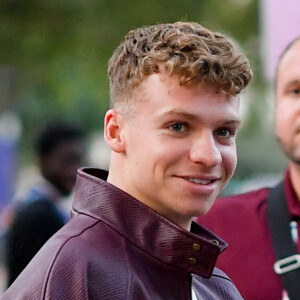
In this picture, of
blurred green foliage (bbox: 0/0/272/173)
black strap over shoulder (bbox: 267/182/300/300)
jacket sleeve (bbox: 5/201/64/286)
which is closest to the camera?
black strap over shoulder (bbox: 267/182/300/300)

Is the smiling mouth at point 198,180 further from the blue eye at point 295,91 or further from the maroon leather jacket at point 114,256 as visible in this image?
the blue eye at point 295,91

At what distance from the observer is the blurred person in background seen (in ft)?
18.6

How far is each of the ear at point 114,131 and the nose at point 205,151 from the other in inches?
8.0

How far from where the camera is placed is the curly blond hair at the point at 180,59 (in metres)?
2.64

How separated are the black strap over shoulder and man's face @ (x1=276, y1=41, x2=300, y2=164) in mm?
197

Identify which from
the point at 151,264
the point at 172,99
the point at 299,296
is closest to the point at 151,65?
the point at 172,99

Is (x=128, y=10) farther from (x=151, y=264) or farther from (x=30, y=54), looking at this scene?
(x=151, y=264)

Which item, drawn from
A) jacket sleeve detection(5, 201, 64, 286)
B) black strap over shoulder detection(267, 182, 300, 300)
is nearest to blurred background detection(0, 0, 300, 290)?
jacket sleeve detection(5, 201, 64, 286)

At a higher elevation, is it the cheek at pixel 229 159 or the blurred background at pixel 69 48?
the blurred background at pixel 69 48

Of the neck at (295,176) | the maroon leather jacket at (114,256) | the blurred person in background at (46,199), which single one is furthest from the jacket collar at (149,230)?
the blurred person in background at (46,199)

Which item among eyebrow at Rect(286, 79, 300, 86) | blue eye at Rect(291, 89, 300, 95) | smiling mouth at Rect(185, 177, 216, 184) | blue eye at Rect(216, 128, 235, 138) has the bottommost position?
smiling mouth at Rect(185, 177, 216, 184)

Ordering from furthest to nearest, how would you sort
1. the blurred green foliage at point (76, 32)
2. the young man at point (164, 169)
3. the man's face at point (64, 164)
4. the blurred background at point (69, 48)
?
the blurred green foliage at point (76, 32) < the blurred background at point (69, 48) < the man's face at point (64, 164) < the young man at point (164, 169)

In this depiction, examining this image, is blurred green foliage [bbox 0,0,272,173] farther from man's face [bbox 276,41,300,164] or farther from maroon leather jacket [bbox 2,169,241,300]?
maroon leather jacket [bbox 2,169,241,300]

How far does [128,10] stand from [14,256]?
31.2 ft
